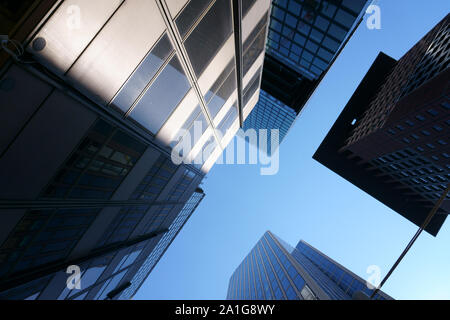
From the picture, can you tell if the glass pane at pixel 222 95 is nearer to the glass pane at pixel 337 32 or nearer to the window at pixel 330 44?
the glass pane at pixel 337 32

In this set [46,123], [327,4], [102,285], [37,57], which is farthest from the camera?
[327,4]

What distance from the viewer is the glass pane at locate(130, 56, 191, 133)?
6.75m

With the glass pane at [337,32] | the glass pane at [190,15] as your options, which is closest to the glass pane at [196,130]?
the glass pane at [190,15]

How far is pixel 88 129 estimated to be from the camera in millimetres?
5539

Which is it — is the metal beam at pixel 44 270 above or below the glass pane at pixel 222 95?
below

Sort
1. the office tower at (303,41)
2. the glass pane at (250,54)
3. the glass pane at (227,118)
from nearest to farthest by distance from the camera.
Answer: the glass pane at (250,54)
the glass pane at (227,118)
the office tower at (303,41)

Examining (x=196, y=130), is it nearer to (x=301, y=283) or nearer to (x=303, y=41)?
(x=303, y=41)

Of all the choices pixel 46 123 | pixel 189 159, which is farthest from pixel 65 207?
pixel 189 159

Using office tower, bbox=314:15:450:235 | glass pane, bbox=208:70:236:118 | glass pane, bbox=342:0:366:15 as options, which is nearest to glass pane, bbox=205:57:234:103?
glass pane, bbox=208:70:236:118

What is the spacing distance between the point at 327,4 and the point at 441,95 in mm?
21997

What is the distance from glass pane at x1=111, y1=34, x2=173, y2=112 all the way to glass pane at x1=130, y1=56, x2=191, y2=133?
1.08 feet

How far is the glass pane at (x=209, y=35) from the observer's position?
22.1ft

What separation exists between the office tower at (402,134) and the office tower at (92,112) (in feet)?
107
